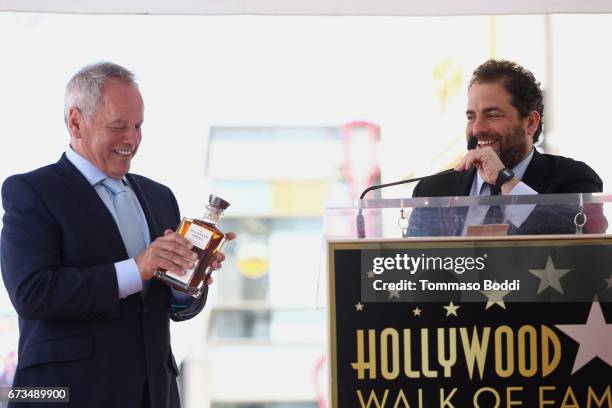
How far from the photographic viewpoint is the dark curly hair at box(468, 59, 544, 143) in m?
2.32

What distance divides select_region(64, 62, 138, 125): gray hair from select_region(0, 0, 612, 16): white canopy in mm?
901

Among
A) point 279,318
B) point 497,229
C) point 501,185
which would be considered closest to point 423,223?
point 497,229

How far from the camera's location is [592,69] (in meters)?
3.32

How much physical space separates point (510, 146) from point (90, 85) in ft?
3.62

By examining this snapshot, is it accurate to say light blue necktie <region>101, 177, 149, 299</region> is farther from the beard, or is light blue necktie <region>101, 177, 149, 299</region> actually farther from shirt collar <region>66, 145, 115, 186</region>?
the beard

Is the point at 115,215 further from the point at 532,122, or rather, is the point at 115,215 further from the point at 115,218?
the point at 532,122

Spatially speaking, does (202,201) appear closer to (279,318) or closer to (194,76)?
(194,76)

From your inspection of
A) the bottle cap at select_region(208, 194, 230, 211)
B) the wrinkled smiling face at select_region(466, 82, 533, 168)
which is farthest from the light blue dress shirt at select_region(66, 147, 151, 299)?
the wrinkled smiling face at select_region(466, 82, 533, 168)

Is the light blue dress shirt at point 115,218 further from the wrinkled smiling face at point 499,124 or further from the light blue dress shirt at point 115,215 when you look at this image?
the wrinkled smiling face at point 499,124

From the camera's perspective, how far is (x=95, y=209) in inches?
78.8

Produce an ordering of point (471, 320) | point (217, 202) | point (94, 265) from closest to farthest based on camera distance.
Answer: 1. point (471, 320)
2. point (217, 202)
3. point (94, 265)

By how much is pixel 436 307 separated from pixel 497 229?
192mm

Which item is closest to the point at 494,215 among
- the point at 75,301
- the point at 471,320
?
the point at 471,320

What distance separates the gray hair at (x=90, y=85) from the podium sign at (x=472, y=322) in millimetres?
852
